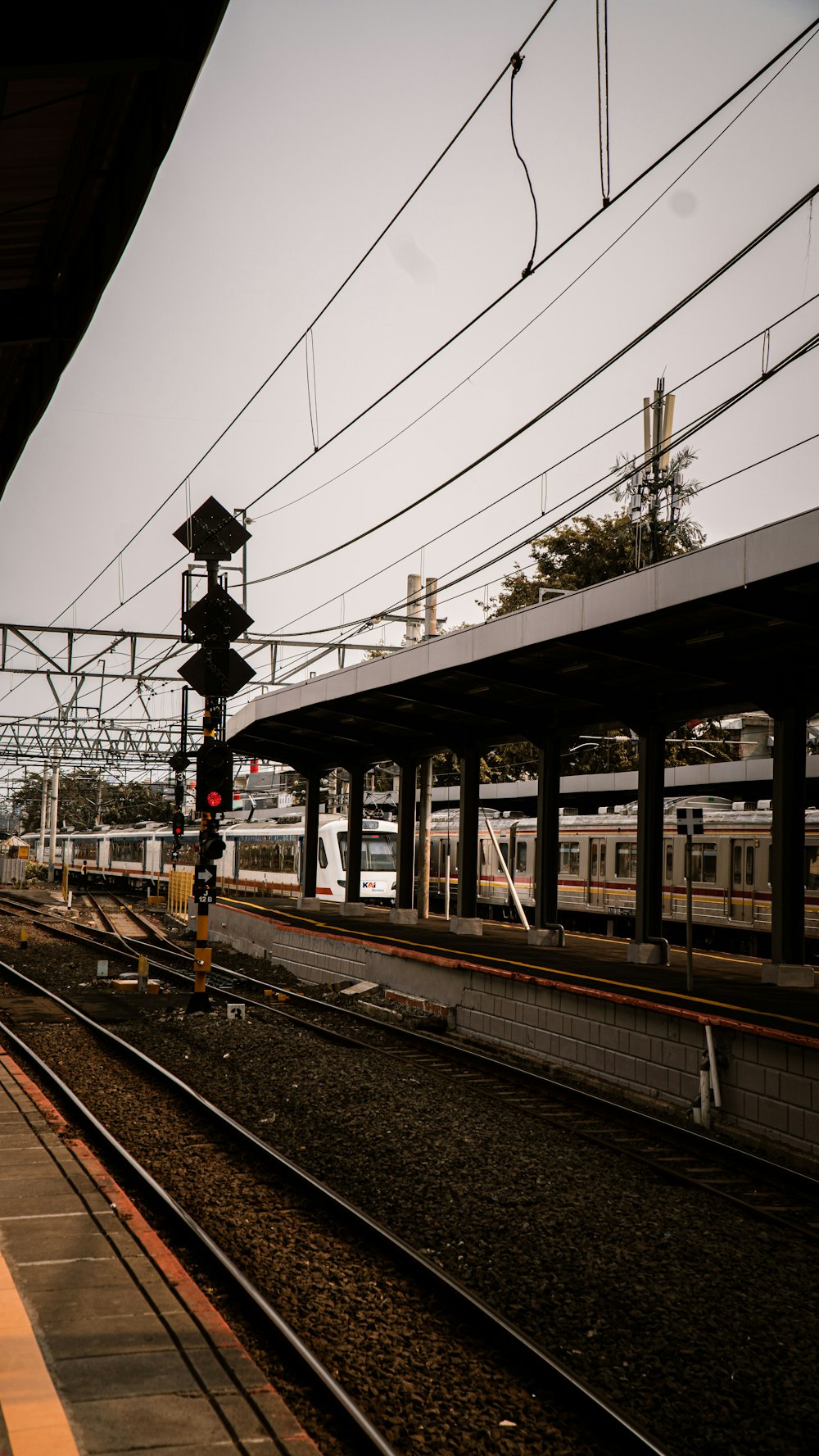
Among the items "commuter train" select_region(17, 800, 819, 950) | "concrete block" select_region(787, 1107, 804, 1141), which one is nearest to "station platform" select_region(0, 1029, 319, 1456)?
"concrete block" select_region(787, 1107, 804, 1141)

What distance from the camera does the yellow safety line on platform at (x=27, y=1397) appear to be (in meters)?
3.95

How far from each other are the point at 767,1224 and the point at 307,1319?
327cm

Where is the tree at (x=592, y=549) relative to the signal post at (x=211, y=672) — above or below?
above

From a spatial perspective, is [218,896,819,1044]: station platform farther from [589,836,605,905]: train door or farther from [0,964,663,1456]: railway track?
[0,964,663,1456]: railway track

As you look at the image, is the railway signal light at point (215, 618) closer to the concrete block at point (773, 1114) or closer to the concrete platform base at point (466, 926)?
the concrete platform base at point (466, 926)

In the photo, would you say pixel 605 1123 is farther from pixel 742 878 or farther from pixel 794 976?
pixel 742 878

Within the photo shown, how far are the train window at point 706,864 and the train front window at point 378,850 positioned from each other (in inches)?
374

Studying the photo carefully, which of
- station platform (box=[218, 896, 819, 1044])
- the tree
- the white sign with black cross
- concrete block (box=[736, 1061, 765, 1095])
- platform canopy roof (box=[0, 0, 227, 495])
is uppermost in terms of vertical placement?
the tree

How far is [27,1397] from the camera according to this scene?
429 cm

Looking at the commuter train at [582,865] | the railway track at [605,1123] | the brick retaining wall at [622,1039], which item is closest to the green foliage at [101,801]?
the commuter train at [582,865]

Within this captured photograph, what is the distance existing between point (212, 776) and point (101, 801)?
65803mm

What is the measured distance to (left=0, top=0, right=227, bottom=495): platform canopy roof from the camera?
3957 millimetres

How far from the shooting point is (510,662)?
16.4 m

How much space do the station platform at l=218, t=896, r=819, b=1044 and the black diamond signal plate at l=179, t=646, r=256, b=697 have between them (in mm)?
4654
